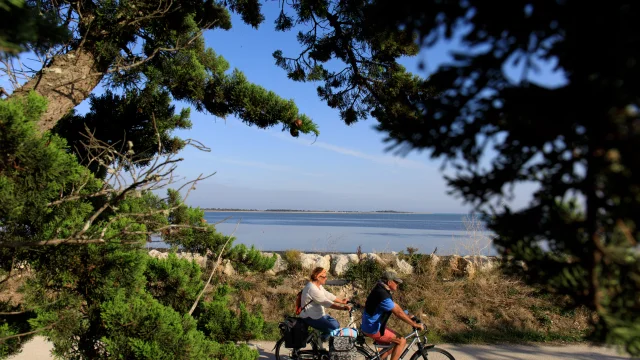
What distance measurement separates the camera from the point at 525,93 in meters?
1.13

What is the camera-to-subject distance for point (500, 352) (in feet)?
21.3

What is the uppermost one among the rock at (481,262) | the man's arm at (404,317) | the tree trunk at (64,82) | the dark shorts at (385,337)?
the tree trunk at (64,82)

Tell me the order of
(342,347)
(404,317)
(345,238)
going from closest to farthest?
(404,317), (342,347), (345,238)

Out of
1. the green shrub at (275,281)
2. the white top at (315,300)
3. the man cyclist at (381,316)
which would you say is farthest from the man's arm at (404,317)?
the green shrub at (275,281)

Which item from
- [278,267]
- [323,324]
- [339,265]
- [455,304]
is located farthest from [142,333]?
[339,265]

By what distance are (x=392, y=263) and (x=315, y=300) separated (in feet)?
Result: 16.0

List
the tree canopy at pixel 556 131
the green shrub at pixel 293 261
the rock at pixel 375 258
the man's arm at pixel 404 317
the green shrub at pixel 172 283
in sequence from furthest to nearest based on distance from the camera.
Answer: the green shrub at pixel 293 261
the rock at pixel 375 258
the man's arm at pixel 404 317
the green shrub at pixel 172 283
the tree canopy at pixel 556 131

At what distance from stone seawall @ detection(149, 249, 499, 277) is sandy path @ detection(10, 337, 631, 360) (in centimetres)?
273

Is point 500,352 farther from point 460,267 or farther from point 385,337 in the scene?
point 460,267

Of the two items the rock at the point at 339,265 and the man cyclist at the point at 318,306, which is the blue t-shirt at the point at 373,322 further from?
the rock at the point at 339,265

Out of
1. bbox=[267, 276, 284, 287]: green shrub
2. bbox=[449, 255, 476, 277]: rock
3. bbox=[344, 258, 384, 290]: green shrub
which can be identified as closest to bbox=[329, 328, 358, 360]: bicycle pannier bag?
bbox=[344, 258, 384, 290]: green shrub

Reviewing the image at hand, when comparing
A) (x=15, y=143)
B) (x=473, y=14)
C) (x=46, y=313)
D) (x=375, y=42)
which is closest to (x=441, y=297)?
(x=375, y=42)

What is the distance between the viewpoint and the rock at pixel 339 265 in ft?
32.3

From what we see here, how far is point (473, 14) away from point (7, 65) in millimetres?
3611
